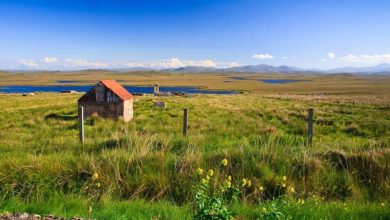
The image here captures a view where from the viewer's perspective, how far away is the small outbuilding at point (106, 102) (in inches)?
954

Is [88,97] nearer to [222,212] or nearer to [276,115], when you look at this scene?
[276,115]

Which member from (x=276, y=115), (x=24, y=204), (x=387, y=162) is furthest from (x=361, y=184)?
(x=276, y=115)

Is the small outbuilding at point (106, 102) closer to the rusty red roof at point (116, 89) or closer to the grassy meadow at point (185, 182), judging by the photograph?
the rusty red roof at point (116, 89)

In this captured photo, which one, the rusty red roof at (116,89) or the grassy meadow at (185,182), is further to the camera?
the rusty red roof at (116,89)

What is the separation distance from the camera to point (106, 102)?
24.5 metres

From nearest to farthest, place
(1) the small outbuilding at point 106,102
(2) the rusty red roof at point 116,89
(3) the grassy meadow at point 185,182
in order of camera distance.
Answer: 1. (3) the grassy meadow at point 185,182
2. (1) the small outbuilding at point 106,102
3. (2) the rusty red roof at point 116,89

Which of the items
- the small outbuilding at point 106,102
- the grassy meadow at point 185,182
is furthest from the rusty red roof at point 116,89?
the grassy meadow at point 185,182

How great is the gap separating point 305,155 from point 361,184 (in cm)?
111

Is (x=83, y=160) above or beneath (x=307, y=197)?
above

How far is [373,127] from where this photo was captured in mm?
19547

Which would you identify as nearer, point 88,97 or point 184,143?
point 184,143

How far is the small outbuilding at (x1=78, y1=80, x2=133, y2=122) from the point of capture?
2423 cm

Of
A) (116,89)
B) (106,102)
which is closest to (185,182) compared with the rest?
(106,102)

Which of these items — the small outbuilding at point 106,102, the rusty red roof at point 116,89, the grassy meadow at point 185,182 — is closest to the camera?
the grassy meadow at point 185,182
